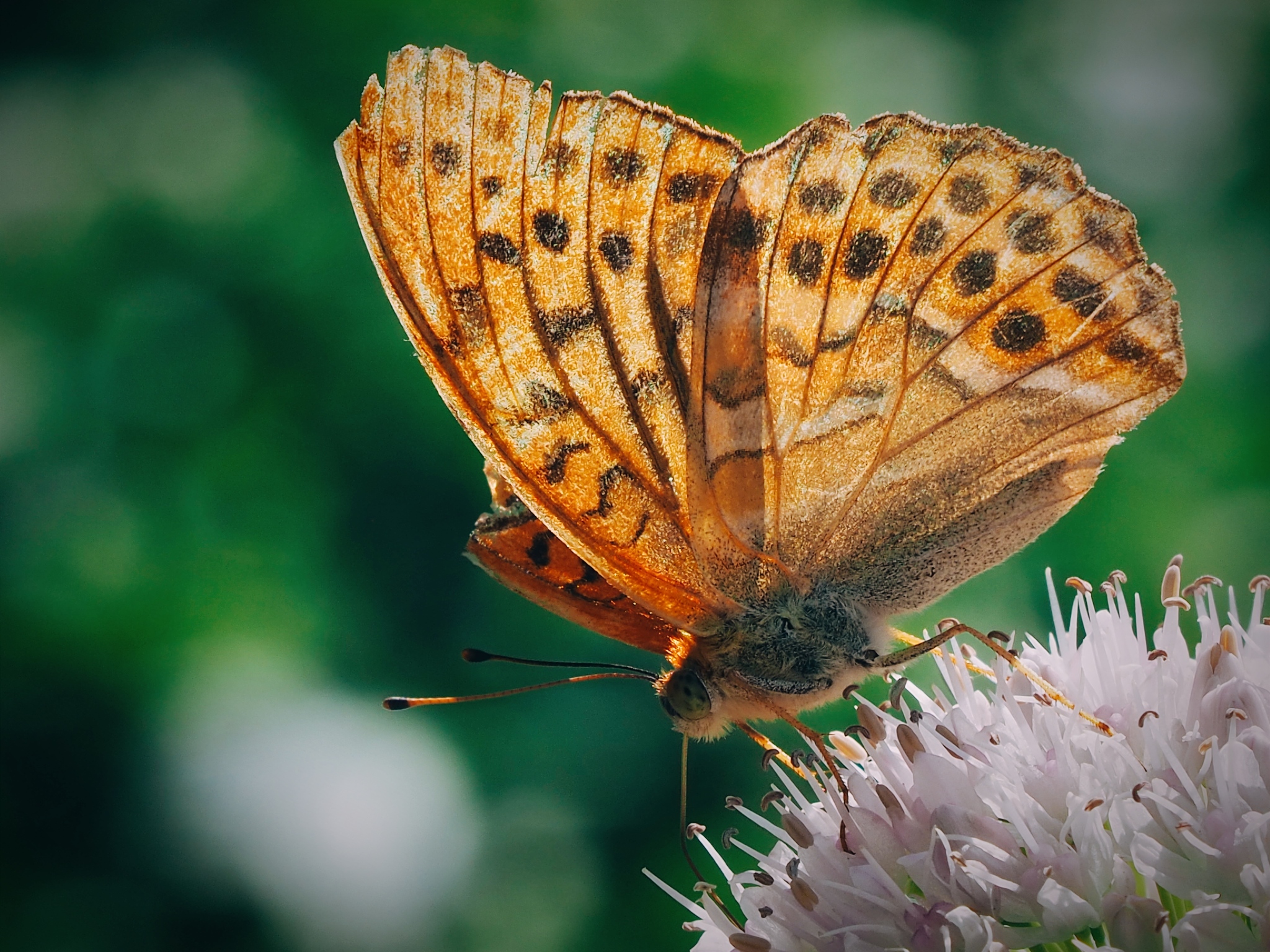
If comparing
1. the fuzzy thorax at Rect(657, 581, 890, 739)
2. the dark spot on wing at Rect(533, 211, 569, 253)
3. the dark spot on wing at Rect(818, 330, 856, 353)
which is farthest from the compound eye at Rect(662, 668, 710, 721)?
the dark spot on wing at Rect(533, 211, 569, 253)

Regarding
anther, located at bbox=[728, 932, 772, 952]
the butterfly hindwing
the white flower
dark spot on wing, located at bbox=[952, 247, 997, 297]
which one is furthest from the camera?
dark spot on wing, located at bbox=[952, 247, 997, 297]

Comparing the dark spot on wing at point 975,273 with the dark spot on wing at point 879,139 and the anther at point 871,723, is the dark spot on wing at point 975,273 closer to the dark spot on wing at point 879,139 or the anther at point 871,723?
the dark spot on wing at point 879,139

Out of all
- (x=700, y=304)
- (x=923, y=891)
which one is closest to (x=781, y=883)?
(x=923, y=891)

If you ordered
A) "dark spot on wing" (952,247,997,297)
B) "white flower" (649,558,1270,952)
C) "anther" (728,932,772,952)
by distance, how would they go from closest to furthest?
"white flower" (649,558,1270,952) < "anther" (728,932,772,952) < "dark spot on wing" (952,247,997,297)

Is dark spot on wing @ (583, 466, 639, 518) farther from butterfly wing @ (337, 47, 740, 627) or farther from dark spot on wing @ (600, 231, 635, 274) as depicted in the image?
dark spot on wing @ (600, 231, 635, 274)

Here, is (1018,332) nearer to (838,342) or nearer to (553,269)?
(838,342)

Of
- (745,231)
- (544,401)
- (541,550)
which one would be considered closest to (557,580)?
(541,550)
